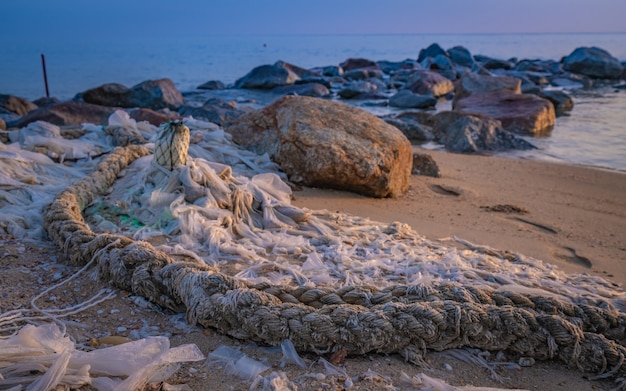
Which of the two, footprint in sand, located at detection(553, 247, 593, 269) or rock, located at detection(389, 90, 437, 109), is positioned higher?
footprint in sand, located at detection(553, 247, 593, 269)

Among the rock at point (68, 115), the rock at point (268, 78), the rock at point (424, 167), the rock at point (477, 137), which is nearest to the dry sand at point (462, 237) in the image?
the rock at point (424, 167)

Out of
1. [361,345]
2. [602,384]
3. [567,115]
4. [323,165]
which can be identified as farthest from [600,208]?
[567,115]

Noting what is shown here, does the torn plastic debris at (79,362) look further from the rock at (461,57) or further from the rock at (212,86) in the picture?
the rock at (461,57)

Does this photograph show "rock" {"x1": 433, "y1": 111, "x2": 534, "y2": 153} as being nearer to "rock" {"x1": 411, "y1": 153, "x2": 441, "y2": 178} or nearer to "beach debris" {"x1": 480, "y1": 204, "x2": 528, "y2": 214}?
"rock" {"x1": 411, "y1": 153, "x2": 441, "y2": 178}

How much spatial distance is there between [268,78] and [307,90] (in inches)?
107

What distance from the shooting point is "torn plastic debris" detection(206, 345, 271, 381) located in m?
1.74

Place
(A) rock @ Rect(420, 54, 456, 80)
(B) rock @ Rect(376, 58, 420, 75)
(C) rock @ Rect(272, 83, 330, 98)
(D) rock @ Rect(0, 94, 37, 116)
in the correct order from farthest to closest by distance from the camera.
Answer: (B) rock @ Rect(376, 58, 420, 75) → (A) rock @ Rect(420, 54, 456, 80) → (C) rock @ Rect(272, 83, 330, 98) → (D) rock @ Rect(0, 94, 37, 116)

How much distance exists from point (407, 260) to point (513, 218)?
70.7 inches

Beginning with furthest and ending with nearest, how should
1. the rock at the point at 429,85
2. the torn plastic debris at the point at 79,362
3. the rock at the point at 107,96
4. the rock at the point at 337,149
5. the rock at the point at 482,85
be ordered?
1. the rock at the point at 429,85
2. the rock at the point at 482,85
3. the rock at the point at 107,96
4. the rock at the point at 337,149
5. the torn plastic debris at the point at 79,362

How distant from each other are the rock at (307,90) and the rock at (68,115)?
8.76 meters

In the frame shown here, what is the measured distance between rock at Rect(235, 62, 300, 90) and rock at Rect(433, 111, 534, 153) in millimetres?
11679

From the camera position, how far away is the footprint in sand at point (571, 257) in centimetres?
340

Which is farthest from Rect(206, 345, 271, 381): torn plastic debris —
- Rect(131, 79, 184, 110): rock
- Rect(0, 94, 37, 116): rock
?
Rect(131, 79, 184, 110): rock

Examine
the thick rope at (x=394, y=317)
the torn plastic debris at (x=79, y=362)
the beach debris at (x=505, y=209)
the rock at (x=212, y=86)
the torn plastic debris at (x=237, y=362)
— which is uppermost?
the torn plastic debris at (x=79, y=362)
